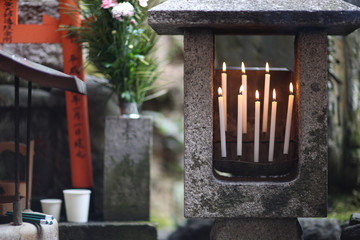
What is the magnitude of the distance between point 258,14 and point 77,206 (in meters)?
2.94

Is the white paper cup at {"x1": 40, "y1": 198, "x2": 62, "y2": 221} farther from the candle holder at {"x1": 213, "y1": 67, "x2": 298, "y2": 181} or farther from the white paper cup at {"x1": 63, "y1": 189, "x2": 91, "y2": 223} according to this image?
the candle holder at {"x1": 213, "y1": 67, "x2": 298, "y2": 181}

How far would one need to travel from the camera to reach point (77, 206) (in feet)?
16.9

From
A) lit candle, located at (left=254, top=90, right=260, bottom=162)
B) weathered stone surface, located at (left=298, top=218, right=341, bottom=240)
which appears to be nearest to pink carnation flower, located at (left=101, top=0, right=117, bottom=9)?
lit candle, located at (left=254, top=90, right=260, bottom=162)

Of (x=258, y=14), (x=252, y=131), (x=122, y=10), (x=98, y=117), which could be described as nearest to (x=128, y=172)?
(x=98, y=117)

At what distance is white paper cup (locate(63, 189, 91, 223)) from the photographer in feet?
16.9

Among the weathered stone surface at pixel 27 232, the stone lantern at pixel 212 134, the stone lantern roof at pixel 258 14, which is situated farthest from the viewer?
the stone lantern at pixel 212 134

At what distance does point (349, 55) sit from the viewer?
243 inches

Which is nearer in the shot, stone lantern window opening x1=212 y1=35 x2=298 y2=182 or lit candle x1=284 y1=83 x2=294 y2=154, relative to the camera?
lit candle x1=284 y1=83 x2=294 y2=154

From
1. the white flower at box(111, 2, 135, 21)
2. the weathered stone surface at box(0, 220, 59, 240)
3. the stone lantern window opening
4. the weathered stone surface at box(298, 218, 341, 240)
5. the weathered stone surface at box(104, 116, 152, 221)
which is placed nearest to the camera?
the weathered stone surface at box(0, 220, 59, 240)

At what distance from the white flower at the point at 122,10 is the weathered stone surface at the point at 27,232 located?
8.34ft

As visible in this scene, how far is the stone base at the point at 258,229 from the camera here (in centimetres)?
355

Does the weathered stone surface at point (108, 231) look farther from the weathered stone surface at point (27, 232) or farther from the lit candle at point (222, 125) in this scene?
the lit candle at point (222, 125)

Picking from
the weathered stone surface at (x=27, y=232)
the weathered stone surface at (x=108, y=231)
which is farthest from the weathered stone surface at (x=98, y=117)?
the weathered stone surface at (x=27, y=232)

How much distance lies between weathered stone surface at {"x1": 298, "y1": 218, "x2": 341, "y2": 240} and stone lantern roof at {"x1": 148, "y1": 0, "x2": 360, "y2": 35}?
238 cm
